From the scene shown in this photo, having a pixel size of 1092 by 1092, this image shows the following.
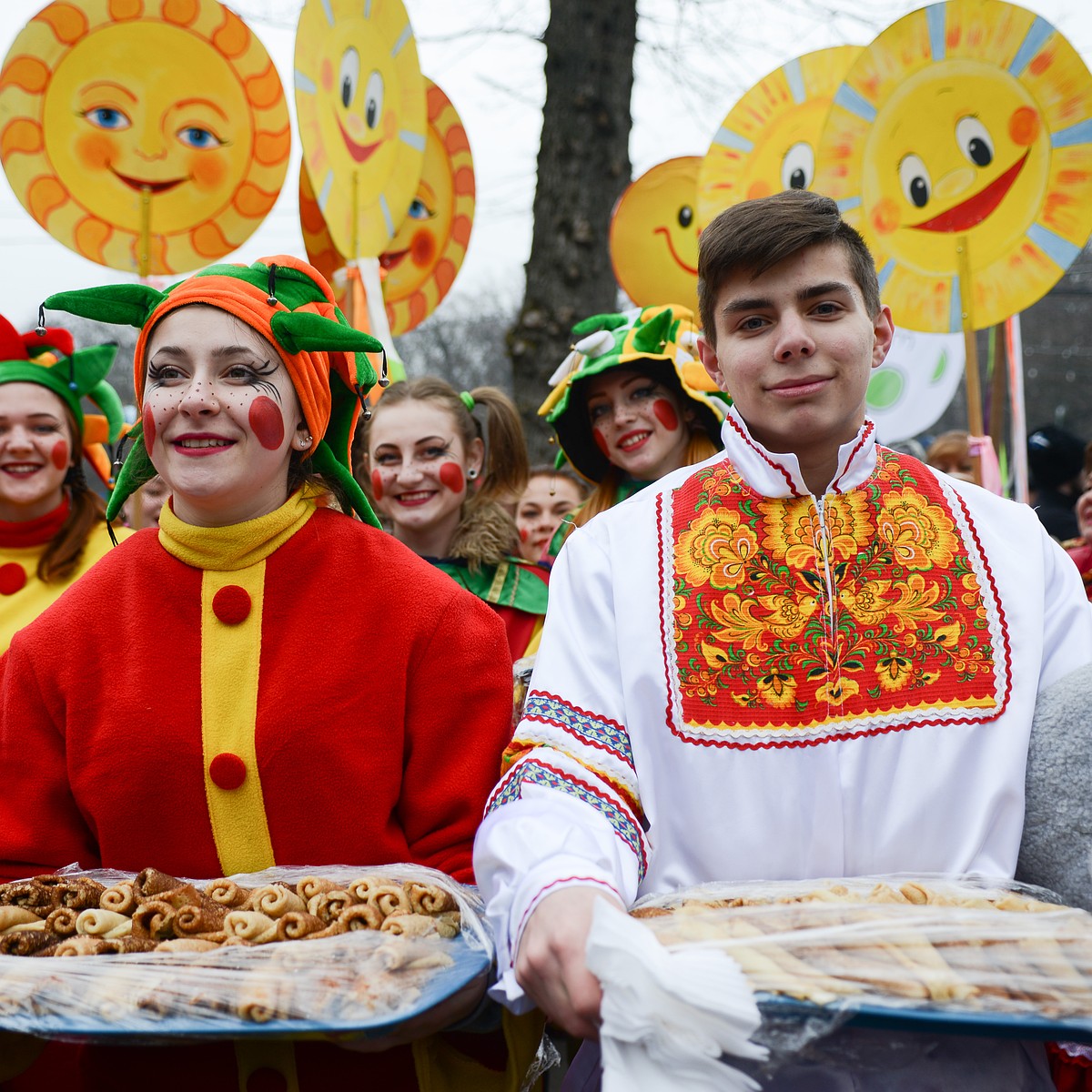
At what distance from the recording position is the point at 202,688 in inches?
86.9

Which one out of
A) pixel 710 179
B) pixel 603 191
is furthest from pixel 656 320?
pixel 603 191

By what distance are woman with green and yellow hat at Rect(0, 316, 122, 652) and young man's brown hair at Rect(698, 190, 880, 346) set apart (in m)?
2.45

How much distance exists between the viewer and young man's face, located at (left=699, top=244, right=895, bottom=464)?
204cm

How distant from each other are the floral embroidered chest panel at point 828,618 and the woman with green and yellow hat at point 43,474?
2.40 m

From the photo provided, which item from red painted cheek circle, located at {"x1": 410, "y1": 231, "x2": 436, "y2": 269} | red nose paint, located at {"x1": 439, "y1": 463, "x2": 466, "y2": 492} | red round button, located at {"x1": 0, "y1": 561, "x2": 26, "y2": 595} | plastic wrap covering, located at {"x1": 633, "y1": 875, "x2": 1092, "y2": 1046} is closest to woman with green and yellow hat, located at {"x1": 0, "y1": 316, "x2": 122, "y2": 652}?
red round button, located at {"x1": 0, "y1": 561, "x2": 26, "y2": 595}

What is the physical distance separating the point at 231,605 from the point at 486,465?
2237 millimetres

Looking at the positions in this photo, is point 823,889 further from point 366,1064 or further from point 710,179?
point 710,179

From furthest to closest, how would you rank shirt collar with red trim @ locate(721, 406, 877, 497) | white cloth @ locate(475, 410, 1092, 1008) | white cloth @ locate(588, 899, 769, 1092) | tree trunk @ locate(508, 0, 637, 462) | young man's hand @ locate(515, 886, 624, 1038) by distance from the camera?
tree trunk @ locate(508, 0, 637, 462) → shirt collar with red trim @ locate(721, 406, 877, 497) → white cloth @ locate(475, 410, 1092, 1008) → young man's hand @ locate(515, 886, 624, 1038) → white cloth @ locate(588, 899, 769, 1092)

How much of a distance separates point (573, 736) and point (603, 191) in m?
5.97

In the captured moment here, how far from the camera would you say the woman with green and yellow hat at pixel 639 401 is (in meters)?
3.73

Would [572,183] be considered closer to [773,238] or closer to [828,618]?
[773,238]

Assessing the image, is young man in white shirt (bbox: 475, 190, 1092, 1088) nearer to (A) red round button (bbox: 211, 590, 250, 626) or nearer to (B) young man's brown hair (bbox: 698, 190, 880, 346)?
(B) young man's brown hair (bbox: 698, 190, 880, 346)

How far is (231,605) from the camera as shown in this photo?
2.25 meters

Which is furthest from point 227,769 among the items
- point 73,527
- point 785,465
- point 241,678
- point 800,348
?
point 73,527
